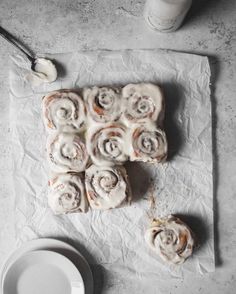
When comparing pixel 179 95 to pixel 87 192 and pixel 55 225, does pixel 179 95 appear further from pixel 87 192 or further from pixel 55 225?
pixel 55 225

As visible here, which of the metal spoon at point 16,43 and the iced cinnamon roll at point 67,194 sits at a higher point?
the metal spoon at point 16,43

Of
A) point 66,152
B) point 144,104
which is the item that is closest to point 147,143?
point 144,104

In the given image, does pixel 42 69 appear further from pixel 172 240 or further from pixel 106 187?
pixel 172 240

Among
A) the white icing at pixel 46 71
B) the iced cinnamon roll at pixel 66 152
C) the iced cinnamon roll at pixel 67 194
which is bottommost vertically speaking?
the iced cinnamon roll at pixel 67 194

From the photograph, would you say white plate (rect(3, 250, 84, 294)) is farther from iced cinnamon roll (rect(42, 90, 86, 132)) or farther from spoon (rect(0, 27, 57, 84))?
spoon (rect(0, 27, 57, 84))

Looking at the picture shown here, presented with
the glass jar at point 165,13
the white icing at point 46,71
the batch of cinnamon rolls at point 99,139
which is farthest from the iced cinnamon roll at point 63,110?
the glass jar at point 165,13

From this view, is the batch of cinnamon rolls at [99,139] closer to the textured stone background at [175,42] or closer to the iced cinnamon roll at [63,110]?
the iced cinnamon roll at [63,110]
